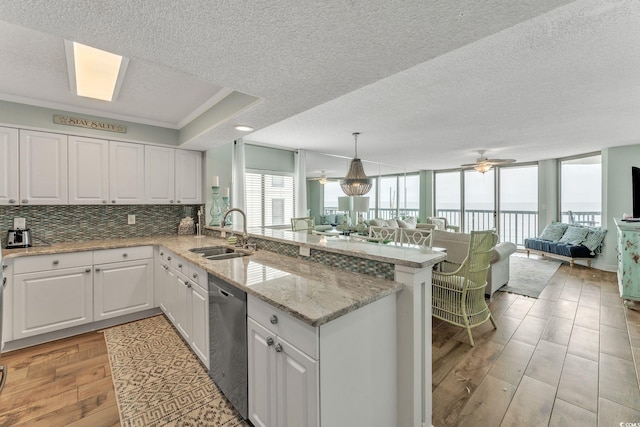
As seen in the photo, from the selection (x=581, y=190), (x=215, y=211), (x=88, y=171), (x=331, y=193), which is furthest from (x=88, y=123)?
(x=581, y=190)

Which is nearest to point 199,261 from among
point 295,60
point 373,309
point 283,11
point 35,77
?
point 373,309

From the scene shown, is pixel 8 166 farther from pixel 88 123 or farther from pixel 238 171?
pixel 238 171

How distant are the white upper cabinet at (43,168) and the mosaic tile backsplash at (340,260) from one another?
225 centimetres

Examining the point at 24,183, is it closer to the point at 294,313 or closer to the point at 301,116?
the point at 301,116

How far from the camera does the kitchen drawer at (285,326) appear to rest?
117 cm

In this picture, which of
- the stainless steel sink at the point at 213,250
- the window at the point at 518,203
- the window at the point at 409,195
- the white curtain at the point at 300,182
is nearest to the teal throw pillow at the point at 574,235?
the window at the point at 518,203

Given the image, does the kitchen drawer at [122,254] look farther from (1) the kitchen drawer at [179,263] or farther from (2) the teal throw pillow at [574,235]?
(2) the teal throw pillow at [574,235]

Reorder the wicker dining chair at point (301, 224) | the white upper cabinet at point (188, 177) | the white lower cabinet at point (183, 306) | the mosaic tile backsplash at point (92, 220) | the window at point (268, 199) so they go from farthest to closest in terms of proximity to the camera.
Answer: the window at point (268, 199)
the wicker dining chair at point (301, 224)
the white upper cabinet at point (188, 177)
the mosaic tile backsplash at point (92, 220)
the white lower cabinet at point (183, 306)

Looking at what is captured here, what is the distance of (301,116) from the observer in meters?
3.43

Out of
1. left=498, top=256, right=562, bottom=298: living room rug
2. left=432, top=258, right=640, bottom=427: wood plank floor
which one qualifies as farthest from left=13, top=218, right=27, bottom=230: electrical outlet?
left=498, top=256, right=562, bottom=298: living room rug

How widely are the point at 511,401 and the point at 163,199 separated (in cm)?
399

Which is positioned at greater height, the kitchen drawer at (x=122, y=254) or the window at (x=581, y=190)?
the window at (x=581, y=190)

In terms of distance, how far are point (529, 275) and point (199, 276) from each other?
5337 millimetres

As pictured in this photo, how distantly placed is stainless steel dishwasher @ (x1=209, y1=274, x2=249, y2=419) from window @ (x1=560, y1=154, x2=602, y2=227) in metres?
7.56
